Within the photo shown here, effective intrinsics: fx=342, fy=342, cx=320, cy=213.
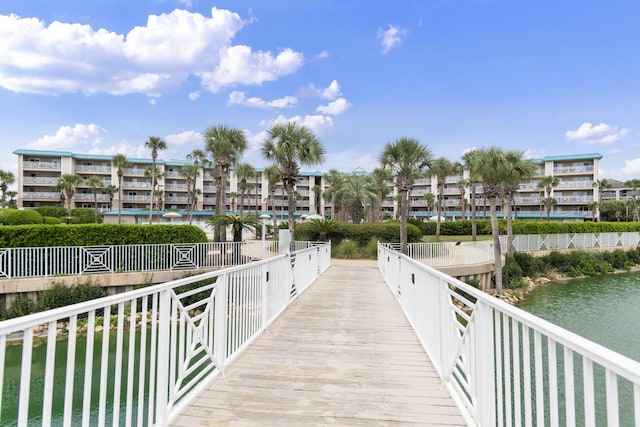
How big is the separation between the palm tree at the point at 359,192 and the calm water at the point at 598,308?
57.0 ft

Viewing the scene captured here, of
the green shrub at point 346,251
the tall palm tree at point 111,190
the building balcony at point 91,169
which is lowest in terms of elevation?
the green shrub at point 346,251

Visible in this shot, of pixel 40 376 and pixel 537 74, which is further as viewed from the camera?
pixel 537 74

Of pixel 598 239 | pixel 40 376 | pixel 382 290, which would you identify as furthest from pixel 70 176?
pixel 598 239

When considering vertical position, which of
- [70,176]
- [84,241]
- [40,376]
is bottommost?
[40,376]

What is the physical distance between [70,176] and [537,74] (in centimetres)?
5322

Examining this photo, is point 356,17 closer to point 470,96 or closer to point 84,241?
point 470,96

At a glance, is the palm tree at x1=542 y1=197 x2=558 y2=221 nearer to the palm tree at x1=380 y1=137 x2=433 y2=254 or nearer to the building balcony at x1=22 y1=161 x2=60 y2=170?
the palm tree at x1=380 y1=137 x2=433 y2=254

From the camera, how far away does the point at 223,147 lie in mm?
23422

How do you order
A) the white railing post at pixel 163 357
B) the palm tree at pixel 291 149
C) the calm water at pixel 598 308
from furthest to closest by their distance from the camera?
1. the palm tree at pixel 291 149
2. the calm water at pixel 598 308
3. the white railing post at pixel 163 357

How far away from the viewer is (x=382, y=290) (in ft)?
32.5

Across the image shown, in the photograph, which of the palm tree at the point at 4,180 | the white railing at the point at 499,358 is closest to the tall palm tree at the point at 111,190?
the palm tree at the point at 4,180

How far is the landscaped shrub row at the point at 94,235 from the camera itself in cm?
1316

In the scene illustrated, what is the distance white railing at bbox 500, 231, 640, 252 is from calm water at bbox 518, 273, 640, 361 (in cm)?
339

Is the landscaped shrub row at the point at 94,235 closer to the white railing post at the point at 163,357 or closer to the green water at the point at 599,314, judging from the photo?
the white railing post at the point at 163,357
